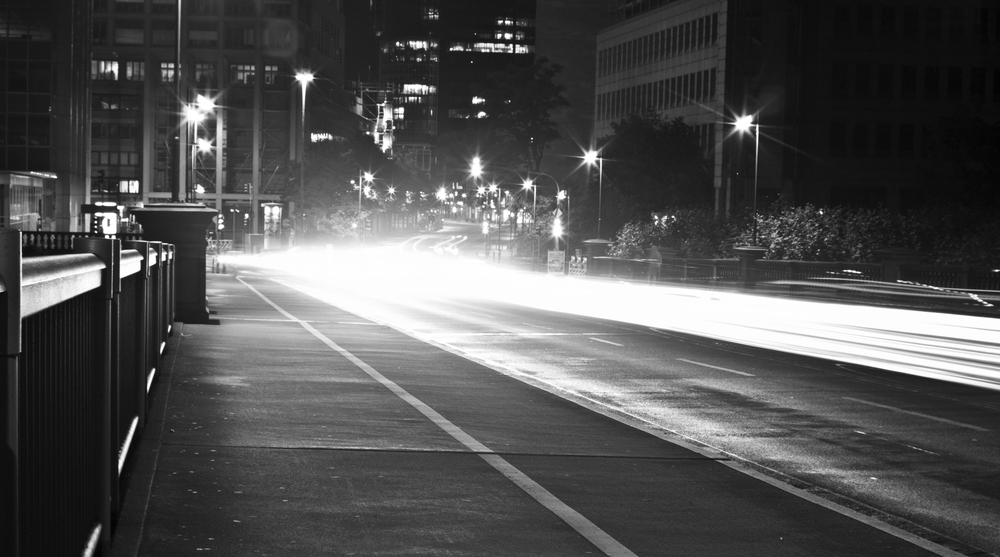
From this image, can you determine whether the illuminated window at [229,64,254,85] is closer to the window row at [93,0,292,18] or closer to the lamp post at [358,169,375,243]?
the window row at [93,0,292,18]

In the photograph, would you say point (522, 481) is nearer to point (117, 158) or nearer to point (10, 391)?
point (10, 391)

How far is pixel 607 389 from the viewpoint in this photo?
16.9m

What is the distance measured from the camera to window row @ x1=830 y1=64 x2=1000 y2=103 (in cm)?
8812

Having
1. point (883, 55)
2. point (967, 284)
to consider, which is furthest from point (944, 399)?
point (883, 55)

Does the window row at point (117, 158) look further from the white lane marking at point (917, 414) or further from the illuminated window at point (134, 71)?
the white lane marking at point (917, 414)

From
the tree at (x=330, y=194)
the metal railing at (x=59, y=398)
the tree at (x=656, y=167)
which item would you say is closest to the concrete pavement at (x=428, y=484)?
the metal railing at (x=59, y=398)

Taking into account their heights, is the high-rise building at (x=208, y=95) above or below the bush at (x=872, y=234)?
above

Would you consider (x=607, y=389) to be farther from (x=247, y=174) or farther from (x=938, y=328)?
(x=247, y=174)

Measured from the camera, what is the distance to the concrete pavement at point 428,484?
747 cm

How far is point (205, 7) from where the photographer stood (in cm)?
11694

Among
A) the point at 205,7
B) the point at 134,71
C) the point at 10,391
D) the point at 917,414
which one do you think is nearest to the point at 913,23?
the point at 205,7

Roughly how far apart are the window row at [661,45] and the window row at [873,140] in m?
11.8

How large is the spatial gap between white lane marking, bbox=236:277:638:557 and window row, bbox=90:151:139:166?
10425cm

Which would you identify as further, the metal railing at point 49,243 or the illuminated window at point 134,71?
the illuminated window at point 134,71
